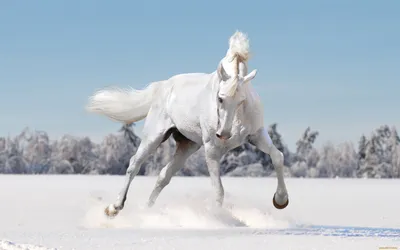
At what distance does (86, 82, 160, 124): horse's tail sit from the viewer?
9531mm

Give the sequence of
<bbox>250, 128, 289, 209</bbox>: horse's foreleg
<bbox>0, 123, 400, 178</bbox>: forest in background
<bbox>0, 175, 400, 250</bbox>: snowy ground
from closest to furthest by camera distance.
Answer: <bbox>0, 175, 400, 250</bbox>: snowy ground → <bbox>250, 128, 289, 209</bbox>: horse's foreleg → <bbox>0, 123, 400, 178</bbox>: forest in background

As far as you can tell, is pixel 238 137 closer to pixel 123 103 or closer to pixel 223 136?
pixel 223 136

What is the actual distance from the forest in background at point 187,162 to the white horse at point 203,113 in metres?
29.5

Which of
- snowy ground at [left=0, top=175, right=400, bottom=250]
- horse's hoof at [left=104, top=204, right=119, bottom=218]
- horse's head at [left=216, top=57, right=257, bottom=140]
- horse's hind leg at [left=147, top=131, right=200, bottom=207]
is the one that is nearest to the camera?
snowy ground at [left=0, top=175, right=400, bottom=250]

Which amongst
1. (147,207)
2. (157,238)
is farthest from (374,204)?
(157,238)

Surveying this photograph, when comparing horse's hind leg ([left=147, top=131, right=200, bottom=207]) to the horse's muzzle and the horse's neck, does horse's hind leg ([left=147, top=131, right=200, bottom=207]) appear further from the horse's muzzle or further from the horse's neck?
the horse's muzzle

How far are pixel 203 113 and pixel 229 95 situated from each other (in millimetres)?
904

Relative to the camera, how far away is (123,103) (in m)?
9.84

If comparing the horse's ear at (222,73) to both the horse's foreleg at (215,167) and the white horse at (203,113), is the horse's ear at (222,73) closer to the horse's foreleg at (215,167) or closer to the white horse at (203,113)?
the white horse at (203,113)

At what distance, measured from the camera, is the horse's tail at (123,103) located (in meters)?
9.53

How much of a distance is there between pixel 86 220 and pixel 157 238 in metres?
2.79

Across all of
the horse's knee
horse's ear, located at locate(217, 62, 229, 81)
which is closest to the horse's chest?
the horse's knee

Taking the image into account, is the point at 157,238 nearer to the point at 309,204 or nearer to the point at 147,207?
the point at 147,207

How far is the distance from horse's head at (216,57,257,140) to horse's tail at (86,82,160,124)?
2236 mm
